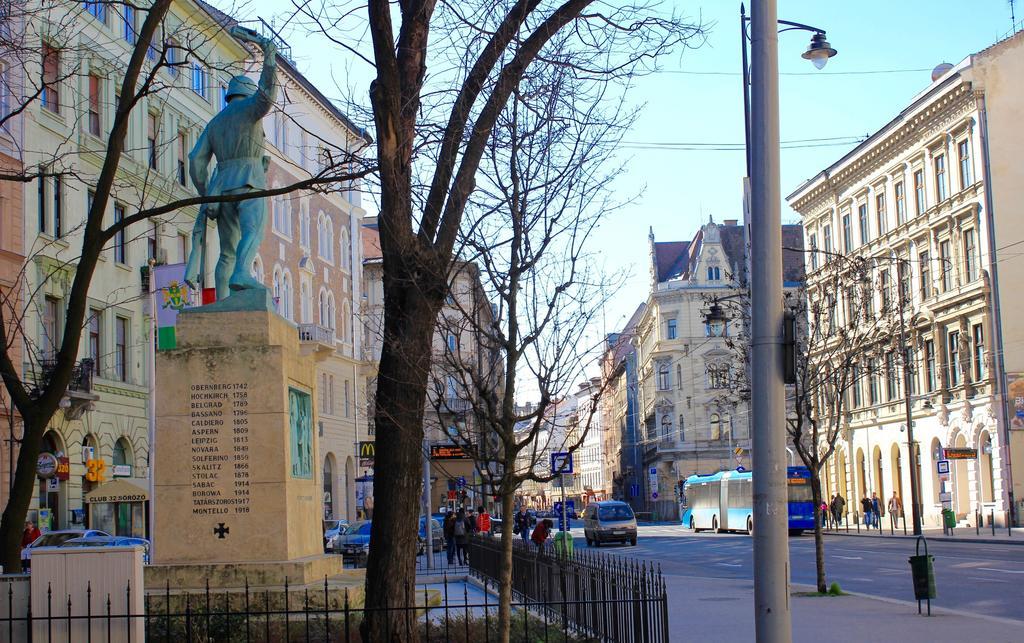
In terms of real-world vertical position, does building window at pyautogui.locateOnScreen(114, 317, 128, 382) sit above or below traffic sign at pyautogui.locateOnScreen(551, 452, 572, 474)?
above

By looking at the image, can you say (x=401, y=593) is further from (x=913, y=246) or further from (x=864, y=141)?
(x=864, y=141)

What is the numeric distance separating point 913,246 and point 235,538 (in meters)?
49.9

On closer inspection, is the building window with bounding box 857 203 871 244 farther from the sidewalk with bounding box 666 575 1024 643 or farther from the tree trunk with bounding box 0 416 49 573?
the tree trunk with bounding box 0 416 49 573

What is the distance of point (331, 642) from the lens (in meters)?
11.6

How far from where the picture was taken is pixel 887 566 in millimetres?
31016

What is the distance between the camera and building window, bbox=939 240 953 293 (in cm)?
5525

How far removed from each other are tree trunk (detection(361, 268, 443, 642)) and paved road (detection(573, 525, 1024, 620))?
1124 centimetres

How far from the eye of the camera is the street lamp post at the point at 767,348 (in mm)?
8680

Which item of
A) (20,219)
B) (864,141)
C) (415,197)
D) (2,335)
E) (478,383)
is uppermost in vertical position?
(864,141)

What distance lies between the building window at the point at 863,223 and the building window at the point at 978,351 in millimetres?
13819

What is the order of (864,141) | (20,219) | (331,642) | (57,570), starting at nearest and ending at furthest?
(57,570) → (331,642) → (20,219) → (864,141)

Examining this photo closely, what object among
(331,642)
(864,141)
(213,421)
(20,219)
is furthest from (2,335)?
(864,141)

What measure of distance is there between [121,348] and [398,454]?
34899 mm

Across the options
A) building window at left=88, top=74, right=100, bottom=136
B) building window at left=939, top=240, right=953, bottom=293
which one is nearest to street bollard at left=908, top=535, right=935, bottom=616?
building window at left=88, top=74, right=100, bottom=136
